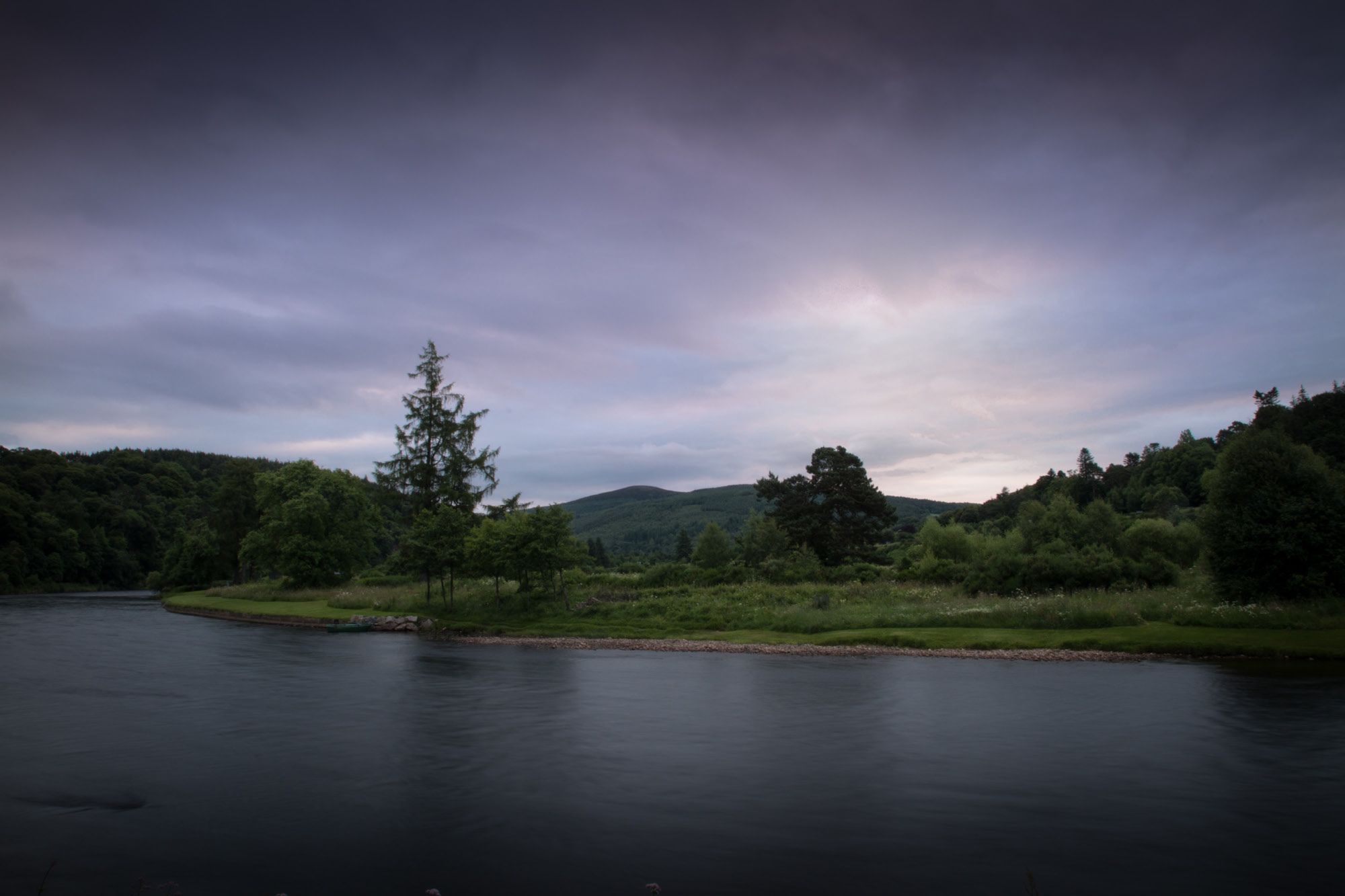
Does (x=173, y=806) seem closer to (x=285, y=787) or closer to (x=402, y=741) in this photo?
(x=285, y=787)

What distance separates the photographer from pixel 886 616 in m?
38.8

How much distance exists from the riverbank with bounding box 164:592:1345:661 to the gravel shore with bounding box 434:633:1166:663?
6 centimetres

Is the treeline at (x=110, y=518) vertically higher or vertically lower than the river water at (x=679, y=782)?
higher

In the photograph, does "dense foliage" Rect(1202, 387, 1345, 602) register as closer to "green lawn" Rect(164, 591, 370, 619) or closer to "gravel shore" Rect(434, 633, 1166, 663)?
"gravel shore" Rect(434, 633, 1166, 663)

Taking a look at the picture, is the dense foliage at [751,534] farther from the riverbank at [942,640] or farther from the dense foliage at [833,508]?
the riverbank at [942,640]

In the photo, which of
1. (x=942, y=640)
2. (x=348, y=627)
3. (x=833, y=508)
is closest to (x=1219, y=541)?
(x=942, y=640)

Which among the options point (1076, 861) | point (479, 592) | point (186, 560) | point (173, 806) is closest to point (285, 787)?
point (173, 806)

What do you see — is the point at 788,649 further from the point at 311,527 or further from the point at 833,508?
the point at 311,527

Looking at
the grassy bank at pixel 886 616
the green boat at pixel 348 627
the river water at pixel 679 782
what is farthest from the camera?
the green boat at pixel 348 627

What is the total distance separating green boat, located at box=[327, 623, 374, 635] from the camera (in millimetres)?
46219

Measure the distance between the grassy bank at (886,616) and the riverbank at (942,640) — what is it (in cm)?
8

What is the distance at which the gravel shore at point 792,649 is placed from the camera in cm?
3050

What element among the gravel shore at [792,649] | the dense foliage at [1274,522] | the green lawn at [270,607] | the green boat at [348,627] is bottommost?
the gravel shore at [792,649]

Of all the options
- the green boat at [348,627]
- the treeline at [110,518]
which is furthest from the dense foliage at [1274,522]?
the treeline at [110,518]
